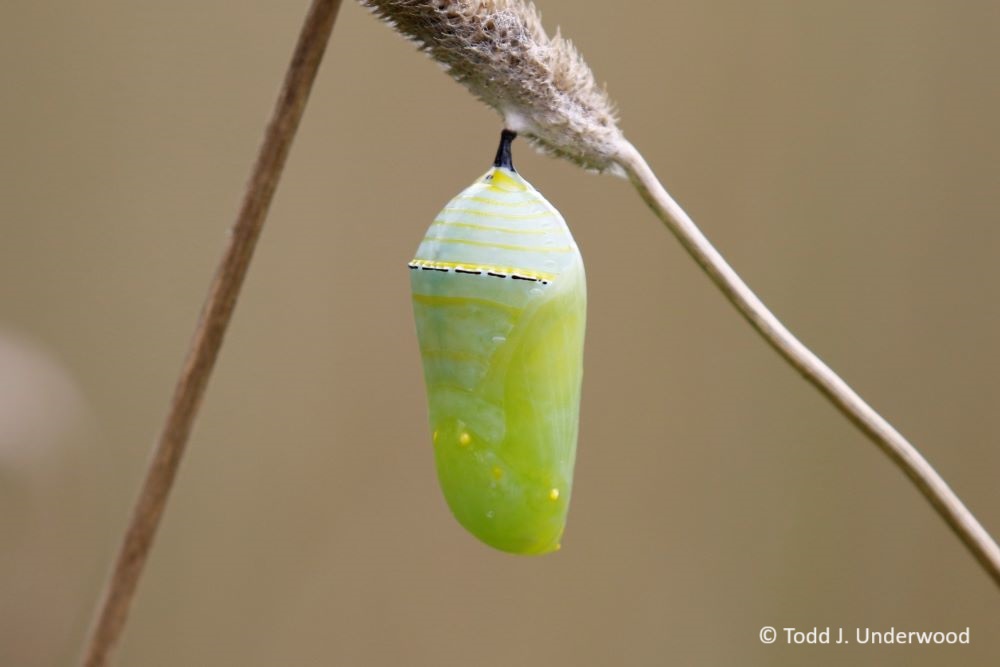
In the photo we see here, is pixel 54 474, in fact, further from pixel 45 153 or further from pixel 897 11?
pixel 897 11

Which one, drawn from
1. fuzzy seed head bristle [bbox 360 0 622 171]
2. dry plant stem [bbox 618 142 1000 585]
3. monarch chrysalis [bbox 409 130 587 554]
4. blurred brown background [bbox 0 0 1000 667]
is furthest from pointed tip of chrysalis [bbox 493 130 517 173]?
blurred brown background [bbox 0 0 1000 667]

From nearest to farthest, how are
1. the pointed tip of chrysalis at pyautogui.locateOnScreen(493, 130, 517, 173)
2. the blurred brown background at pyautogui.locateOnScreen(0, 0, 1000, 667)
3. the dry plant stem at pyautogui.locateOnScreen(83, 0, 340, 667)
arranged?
the dry plant stem at pyautogui.locateOnScreen(83, 0, 340, 667), the pointed tip of chrysalis at pyautogui.locateOnScreen(493, 130, 517, 173), the blurred brown background at pyautogui.locateOnScreen(0, 0, 1000, 667)

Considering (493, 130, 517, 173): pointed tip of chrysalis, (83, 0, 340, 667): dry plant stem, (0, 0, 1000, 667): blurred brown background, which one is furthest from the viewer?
(0, 0, 1000, 667): blurred brown background
